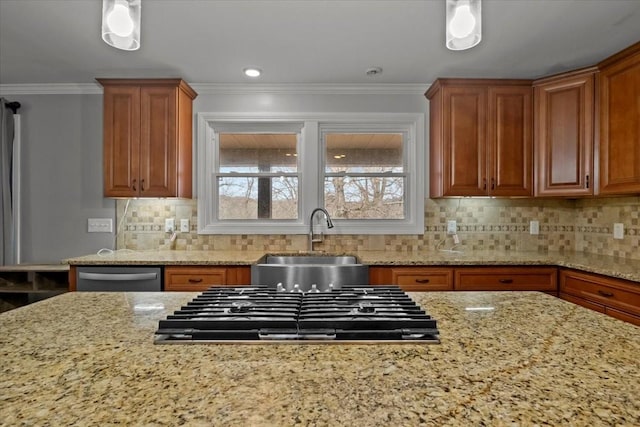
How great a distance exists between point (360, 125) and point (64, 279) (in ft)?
9.39

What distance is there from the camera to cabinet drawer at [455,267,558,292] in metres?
2.56

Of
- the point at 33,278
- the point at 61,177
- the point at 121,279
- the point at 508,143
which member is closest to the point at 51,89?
the point at 61,177

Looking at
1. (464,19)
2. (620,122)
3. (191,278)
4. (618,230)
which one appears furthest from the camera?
(618,230)

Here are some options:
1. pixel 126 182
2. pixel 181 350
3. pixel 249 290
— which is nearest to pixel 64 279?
pixel 126 182

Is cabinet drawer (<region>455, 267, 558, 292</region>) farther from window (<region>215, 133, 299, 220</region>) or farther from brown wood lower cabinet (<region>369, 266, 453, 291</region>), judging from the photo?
window (<region>215, 133, 299, 220</region>)

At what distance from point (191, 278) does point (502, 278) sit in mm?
2229

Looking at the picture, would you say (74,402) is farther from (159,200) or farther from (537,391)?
(159,200)

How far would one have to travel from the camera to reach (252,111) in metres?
3.21

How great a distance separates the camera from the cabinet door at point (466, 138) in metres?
2.89

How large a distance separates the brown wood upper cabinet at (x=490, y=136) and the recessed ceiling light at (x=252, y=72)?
1.46 meters

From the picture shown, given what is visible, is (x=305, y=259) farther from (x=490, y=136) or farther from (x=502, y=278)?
(x=490, y=136)

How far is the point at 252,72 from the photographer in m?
2.89

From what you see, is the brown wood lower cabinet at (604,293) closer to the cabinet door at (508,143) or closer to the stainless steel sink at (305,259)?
the cabinet door at (508,143)

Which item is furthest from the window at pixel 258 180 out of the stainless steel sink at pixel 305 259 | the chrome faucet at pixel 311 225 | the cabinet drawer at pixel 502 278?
the cabinet drawer at pixel 502 278
